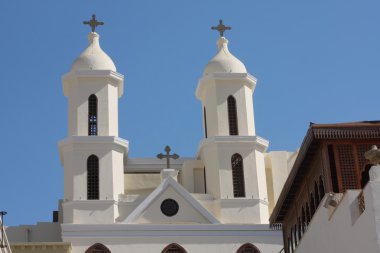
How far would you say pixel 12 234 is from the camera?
48.8 m

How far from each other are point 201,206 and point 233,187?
6.71 feet

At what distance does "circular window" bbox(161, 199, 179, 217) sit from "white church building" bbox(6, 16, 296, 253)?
1.9 inches

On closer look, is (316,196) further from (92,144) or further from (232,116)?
(232,116)

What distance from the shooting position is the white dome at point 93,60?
5041cm

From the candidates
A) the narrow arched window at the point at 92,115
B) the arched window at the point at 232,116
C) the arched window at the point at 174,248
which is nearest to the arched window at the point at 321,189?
the arched window at the point at 174,248

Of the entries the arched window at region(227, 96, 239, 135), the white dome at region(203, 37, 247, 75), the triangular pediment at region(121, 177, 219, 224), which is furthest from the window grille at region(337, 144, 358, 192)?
the white dome at region(203, 37, 247, 75)

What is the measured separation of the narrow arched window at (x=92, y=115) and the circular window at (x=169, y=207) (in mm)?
4831

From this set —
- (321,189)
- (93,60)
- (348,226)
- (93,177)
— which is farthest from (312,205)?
(93,60)

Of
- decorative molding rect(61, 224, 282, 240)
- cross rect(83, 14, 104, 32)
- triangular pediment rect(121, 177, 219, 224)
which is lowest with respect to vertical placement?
decorative molding rect(61, 224, 282, 240)

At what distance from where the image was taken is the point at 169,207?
4869cm

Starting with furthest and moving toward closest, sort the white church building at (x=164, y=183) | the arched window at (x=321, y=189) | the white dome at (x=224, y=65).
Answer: the white dome at (x=224, y=65) < the white church building at (x=164, y=183) < the arched window at (x=321, y=189)

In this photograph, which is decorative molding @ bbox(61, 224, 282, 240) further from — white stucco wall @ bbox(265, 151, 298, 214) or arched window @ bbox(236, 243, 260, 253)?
white stucco wall @ bbox(265, 151, 298, 214)

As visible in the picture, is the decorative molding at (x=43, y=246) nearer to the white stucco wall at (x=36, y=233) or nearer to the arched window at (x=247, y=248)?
the white stucco wall at (x=36, y=233)

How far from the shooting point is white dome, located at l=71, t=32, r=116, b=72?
5041cm
